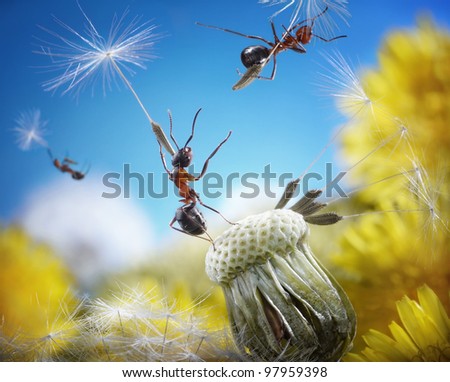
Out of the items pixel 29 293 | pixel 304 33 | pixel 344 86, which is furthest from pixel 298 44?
pixel 29 293

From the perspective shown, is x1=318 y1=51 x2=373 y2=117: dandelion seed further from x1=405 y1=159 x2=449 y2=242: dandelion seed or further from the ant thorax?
the ant thorax

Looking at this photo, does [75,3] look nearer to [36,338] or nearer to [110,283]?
[110,283]

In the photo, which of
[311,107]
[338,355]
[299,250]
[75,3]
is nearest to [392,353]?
[338,355]

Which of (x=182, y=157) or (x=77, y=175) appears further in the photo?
(x=77, y=175)

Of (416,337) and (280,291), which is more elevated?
(280,291)

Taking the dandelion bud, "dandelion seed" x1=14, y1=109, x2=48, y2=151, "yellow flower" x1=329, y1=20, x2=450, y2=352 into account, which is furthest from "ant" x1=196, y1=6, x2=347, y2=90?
A: "dandelion seed" x1=14, y1=109, x2=48, y2=151

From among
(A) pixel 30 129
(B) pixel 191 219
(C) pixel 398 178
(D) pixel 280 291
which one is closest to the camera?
(D) pixel 280 291

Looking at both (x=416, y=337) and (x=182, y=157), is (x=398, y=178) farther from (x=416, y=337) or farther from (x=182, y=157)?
(x=182, y=157)
